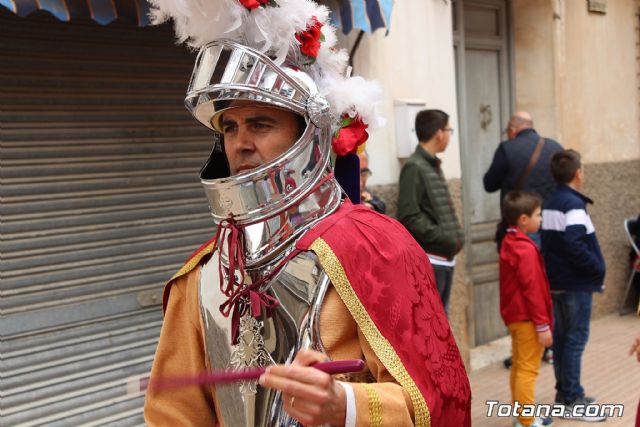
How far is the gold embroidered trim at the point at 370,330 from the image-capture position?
199 centimetres

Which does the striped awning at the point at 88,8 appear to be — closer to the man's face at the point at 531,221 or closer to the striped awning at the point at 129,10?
the striped awning at the point at 129,10

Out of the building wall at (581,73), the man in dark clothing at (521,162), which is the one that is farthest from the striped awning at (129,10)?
the building wall at (581,73)

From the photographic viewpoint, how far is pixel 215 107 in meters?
2.27

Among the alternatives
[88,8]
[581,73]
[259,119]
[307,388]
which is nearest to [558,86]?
[581,73]

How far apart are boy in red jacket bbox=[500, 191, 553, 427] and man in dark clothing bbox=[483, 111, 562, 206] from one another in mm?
1284

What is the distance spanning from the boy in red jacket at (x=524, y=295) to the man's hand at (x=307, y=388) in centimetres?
328

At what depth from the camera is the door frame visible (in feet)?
24.1

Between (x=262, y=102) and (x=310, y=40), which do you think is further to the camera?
(x=310, y=40)

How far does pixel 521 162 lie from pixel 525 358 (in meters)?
1.94

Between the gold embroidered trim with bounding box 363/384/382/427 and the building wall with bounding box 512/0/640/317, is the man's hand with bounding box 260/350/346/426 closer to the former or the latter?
the gold embroidered trim with bounding box 363/384/382/427

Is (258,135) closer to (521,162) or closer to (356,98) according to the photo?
(356,98)

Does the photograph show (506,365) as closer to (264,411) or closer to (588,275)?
(588,275)

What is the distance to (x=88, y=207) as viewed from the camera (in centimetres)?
468

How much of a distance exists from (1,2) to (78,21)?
1.04 meters
